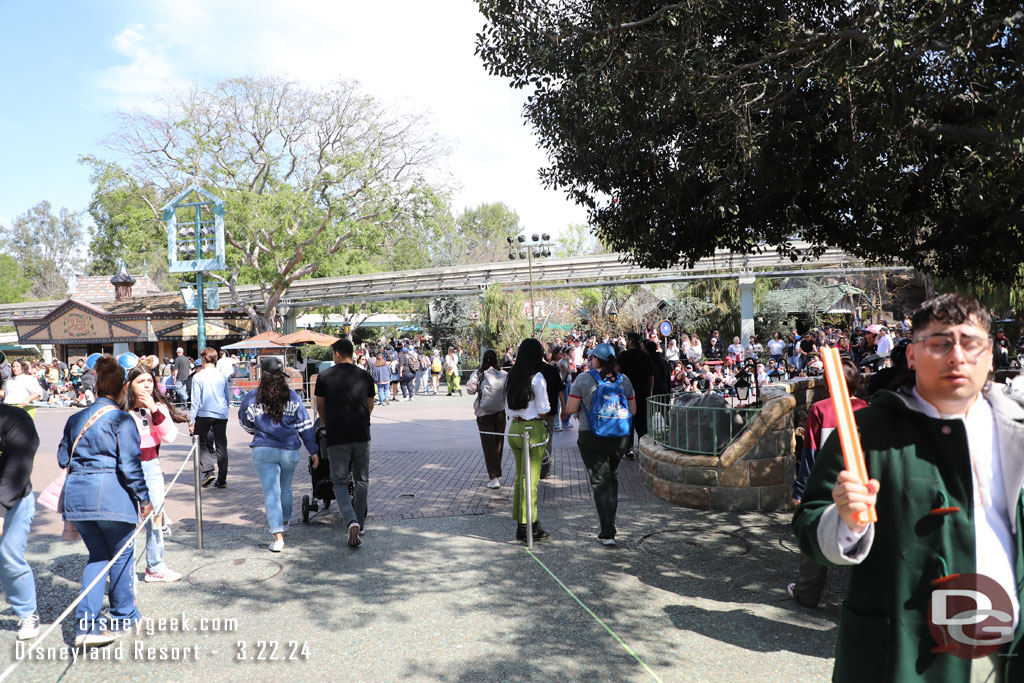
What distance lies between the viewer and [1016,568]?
1.84 meters

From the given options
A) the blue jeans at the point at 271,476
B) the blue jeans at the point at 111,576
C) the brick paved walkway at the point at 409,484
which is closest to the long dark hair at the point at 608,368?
the brick paved walkway at the point at 409,484

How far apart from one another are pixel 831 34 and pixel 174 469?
33.9ft

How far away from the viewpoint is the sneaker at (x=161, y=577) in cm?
547

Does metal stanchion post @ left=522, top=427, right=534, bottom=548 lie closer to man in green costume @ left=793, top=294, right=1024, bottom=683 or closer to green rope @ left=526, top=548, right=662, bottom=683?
green rope @ left=526, top=548, right=662, bottom=683

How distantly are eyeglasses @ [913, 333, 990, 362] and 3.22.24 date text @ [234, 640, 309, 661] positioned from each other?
3.76 metres

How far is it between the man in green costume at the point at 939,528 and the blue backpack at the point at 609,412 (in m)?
4.06

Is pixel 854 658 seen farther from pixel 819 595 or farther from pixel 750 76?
pixel 750 76

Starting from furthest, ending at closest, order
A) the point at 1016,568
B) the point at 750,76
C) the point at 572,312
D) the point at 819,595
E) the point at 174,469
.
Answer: the point at 572,312 → the point at 174,469 → the point at 750,76 → the point at 819,595 → the point at 1016,568

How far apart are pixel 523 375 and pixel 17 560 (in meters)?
3.98

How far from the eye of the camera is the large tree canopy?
5824mm

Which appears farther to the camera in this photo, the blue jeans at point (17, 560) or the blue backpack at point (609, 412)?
the blue backpack at point (609, 412)

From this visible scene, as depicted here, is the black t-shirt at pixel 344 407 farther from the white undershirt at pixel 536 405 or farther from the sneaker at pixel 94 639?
the sneaker at pixel 94 639

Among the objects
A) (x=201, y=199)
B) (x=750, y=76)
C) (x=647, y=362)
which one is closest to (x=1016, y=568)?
(x=750, y=76)

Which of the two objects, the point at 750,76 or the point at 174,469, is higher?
the point at 750,76
